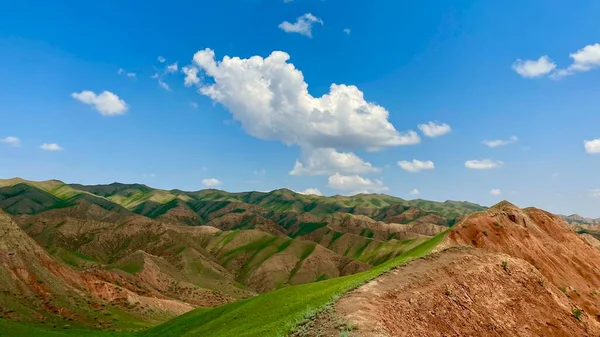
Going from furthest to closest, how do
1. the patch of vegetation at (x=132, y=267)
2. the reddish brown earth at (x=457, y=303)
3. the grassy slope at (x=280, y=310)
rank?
the patch of vegetation at (x=132, y=267) < the grassy slope at (x=280, y=310) < the reddish brown earth at (x=457, y=303)

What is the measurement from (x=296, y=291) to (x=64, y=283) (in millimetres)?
82457

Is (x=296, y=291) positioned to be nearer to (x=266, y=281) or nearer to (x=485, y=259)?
(x=485, y=259)

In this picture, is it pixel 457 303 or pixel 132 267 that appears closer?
pixel 457 303

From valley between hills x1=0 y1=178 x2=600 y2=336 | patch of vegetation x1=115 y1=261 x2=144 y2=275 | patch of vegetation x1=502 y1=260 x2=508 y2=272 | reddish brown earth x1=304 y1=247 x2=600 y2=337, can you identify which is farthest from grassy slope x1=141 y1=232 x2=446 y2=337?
patch of vegetation x1=115 y1=261 x2=144 y2=275

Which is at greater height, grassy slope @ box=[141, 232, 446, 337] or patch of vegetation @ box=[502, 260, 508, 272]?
patch of vegetation @ box=[502, 260, 508, 272]

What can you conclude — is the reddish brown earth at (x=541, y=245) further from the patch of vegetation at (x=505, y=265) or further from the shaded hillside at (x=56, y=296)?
the shaded hillside at (x=56, y=296)

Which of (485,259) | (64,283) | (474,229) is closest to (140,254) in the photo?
(64,283)

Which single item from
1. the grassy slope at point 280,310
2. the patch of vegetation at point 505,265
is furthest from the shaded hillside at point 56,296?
the patch of vegetation at point 505,265

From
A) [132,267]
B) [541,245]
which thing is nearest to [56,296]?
[132,267]

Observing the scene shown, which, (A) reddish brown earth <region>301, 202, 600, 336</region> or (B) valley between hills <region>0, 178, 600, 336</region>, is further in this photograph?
(B) valley between hills <region>0, 178, 600, 336</region>

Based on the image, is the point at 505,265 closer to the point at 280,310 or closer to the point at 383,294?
the point at 383,294

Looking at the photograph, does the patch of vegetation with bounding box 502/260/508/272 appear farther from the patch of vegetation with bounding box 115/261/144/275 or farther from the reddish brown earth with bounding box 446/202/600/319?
the patch of vegetation with bounding box 115/261/144/275

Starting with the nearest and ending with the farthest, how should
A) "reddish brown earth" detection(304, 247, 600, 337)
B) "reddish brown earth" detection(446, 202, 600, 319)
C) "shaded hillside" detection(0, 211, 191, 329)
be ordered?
"reddish brown earth" detection(304, 247, 600, 337) < "reddish brown earth" detection(446, 202, 600, 319) < "shaded hillside" detection(0, 211, 191, 329)

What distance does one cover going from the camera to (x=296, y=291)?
38156mm
